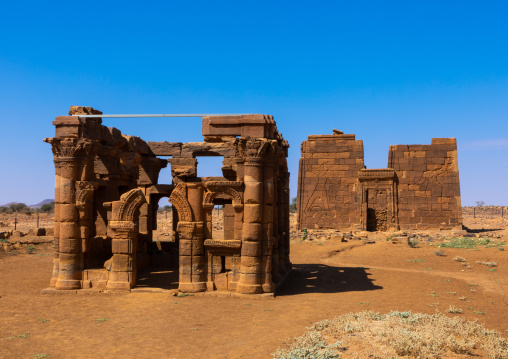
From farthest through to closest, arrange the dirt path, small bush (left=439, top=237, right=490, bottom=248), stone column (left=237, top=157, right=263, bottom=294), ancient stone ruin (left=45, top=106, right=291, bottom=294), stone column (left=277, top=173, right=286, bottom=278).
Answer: small bush (left=439, top=237, right=490, bottom=248) → stone column (left=277, top=173, right=286, bottom=278) → ancient stone ruin (left=45, top=106, right=291, bottom=294) → stone column (left=237, top=157, right=263, bottom=294) → the dirt path

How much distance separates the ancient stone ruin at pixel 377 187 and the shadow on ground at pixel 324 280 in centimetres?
1028

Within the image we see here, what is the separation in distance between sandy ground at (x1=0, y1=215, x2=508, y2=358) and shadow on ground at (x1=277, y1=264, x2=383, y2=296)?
0.04 meters

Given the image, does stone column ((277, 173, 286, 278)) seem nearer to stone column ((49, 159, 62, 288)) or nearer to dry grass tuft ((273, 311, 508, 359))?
dry grass tuft ((273, 311, 508, 359))

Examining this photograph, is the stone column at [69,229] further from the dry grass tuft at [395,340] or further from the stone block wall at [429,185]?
the stone block wall at [429,185]

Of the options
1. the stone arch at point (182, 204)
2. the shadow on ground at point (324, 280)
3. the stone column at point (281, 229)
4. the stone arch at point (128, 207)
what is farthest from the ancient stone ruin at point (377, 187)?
the stone arch at point (128, 207)

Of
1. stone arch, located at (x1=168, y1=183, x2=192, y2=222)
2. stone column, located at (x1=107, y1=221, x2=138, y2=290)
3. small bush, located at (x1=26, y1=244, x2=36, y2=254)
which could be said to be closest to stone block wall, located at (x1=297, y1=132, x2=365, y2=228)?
small bush, located at (x1=26, y1=244, x2=36, y2=254)

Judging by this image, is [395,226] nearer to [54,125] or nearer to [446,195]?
[446,195]

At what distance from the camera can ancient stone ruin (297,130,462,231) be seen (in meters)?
29.1

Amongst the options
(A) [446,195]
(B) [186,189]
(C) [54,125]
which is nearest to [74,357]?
(B) [186,189]

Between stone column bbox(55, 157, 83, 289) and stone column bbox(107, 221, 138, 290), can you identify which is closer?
stone column bbox(107, 221, 138, 290)

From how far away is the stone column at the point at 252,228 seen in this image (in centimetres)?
1355

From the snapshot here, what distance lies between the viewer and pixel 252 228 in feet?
44.6

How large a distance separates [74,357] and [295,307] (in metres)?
5.92

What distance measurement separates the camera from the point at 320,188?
1197 inches
